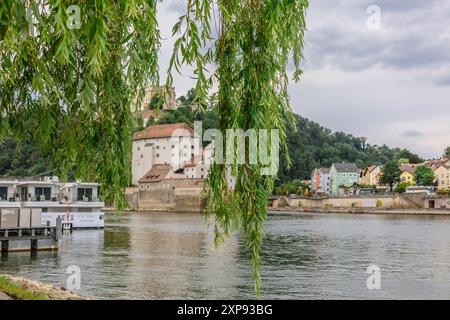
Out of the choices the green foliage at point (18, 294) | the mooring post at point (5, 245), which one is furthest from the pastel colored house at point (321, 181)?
the green foliage at point (18, 294)

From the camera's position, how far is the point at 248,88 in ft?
19.9

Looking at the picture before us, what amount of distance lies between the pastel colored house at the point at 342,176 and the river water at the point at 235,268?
10407 cm

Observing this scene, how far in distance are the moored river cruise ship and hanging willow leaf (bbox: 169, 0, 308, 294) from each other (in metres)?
38.3

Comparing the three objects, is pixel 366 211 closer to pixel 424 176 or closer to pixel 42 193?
pixel 424 176

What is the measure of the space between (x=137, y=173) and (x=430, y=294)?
11433 cm

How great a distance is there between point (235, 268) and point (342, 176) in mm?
126569

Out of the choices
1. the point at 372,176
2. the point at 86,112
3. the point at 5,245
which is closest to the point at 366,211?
the point at 372,176

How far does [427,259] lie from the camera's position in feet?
110

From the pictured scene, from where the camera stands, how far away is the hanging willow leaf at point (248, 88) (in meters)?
6.06

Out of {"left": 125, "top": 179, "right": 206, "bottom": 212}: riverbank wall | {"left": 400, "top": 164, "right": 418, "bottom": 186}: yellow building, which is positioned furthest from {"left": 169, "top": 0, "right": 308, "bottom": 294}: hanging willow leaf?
{"left": 400, "top": 164, "right": 418, "bottom": 186}: yellow building

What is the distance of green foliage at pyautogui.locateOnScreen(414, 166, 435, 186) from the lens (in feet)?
408

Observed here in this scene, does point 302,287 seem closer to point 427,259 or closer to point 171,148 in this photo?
point 427,259

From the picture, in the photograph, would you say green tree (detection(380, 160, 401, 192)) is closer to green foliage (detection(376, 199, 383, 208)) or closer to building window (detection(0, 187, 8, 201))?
green foliage (detection(376, 199, 383, 208))

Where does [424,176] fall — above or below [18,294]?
above
